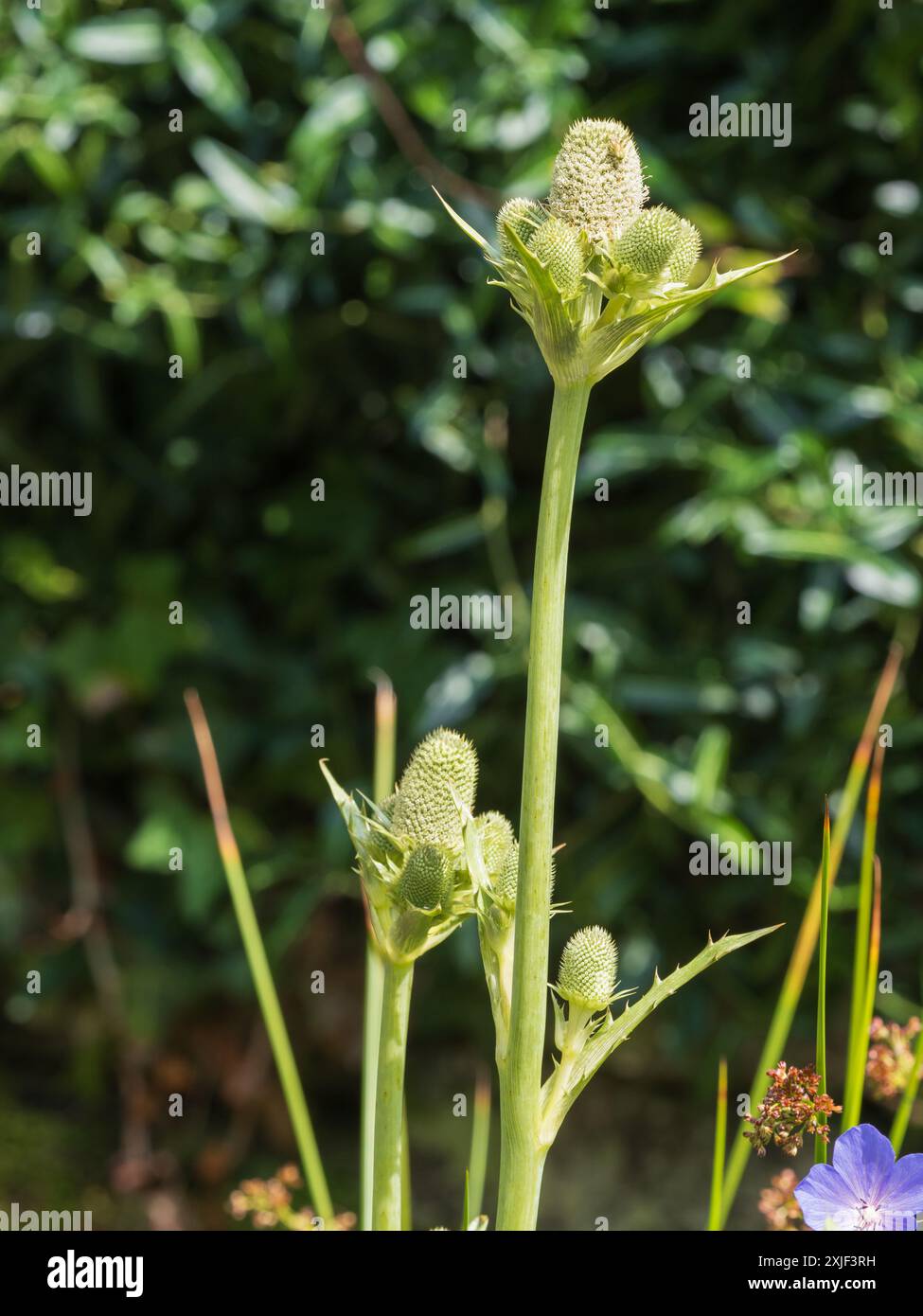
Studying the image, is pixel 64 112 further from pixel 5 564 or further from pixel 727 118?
pixel 727 118

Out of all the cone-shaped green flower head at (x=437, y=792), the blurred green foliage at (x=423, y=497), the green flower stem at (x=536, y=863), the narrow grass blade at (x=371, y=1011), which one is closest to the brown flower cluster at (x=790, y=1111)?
the green flower stem at (x=536, y=863)

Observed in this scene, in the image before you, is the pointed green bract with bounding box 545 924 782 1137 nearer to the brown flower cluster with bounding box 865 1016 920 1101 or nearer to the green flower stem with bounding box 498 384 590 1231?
the green flower stem with bounding box 498 384 590 1231

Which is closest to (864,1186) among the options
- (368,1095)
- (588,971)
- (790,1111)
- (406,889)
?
(790,1111)

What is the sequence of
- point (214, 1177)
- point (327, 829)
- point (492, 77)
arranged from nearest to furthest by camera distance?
1. point (492, 77)
2. point (327, 829)
3. point (214, 1177)

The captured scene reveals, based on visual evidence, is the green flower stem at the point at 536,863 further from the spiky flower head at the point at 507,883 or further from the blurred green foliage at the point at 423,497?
the blurred green foliage at the point at 423,497

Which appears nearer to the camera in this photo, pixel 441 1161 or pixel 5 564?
pixel 5 564

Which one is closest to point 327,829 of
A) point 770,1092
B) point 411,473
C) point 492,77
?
point 411,473

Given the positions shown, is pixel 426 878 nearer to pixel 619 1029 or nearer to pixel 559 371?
pixel 619 1029
